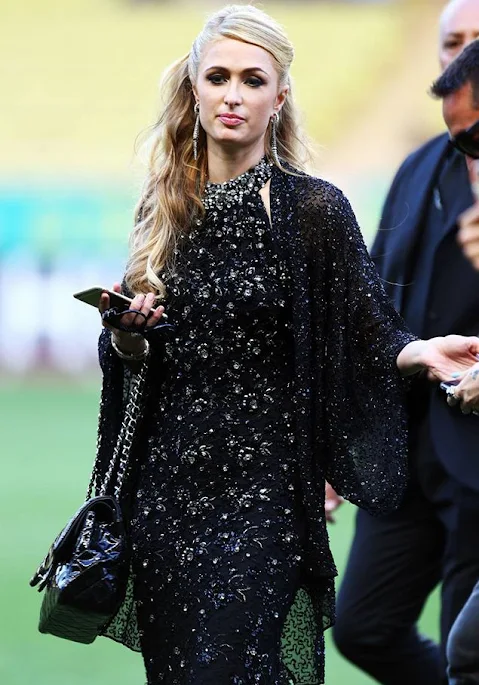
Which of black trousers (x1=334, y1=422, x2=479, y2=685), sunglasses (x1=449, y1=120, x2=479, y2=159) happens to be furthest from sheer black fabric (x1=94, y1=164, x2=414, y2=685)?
black trousers (x1=334, y1=422, x2=479, y2=685)

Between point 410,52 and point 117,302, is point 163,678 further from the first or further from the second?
point 410,52

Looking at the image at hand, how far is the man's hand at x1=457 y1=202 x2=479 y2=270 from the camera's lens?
15.1ft

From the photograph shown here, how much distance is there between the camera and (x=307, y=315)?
3936 mm

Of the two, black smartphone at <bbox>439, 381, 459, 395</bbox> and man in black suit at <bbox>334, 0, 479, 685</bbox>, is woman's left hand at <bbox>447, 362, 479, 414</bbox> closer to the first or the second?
black smartphone at <bbox>439, 381, 459, 395</bbox>

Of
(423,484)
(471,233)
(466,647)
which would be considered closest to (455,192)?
(471,233)

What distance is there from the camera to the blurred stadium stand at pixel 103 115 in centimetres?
1898

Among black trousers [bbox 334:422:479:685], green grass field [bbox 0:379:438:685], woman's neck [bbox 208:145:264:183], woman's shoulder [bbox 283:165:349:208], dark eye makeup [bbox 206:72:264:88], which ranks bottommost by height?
green grass field [bbox 0:379:438:685]

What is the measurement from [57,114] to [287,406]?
23314mm

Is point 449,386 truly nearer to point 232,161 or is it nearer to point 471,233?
point 471,233

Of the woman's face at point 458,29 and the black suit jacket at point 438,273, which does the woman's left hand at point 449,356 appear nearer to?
the black suit jacket at point 438,273

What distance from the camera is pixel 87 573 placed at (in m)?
3.78

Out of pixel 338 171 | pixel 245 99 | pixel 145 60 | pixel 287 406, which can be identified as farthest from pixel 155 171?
pixel 145 60

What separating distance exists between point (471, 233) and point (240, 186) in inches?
36.5

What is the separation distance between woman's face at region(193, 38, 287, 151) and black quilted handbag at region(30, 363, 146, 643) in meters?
1.09
